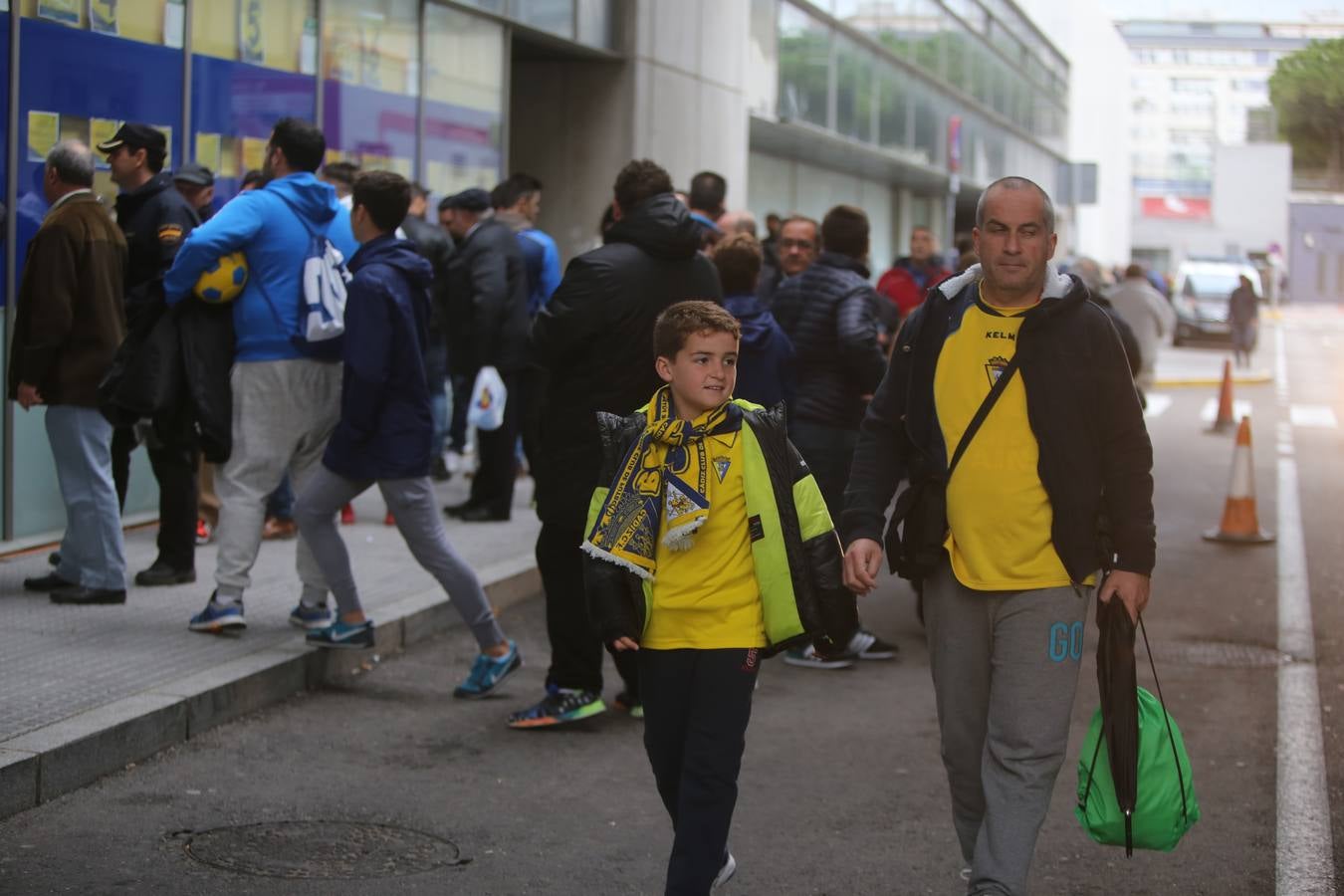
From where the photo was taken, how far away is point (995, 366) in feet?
14.2

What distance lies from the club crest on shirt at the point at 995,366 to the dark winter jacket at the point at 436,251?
7.38 m

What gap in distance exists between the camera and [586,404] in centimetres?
659

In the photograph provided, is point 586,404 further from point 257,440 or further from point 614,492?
point 614,492

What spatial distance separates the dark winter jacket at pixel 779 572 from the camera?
4398 mm

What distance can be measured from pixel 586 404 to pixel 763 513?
2265 mm

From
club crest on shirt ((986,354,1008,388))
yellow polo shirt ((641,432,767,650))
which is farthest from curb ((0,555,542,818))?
club crest on shirt ((986,354,1008,388))

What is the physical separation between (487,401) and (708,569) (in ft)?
20.0

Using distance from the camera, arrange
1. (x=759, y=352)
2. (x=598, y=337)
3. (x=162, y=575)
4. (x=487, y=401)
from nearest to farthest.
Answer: (x=598, y=337) < (x=759, y=352) < (x=162, y=575) < (x=487, y=401)

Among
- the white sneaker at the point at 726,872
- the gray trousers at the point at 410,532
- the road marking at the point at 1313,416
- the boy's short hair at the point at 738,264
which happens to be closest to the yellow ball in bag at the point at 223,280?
the gray trousers at the point at 410,532

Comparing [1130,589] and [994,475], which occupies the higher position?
[994,475]

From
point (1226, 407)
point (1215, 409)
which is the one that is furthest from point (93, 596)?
point (1215, 409)

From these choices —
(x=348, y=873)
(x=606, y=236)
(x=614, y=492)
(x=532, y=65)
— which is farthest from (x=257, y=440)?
(x=532, y=65)

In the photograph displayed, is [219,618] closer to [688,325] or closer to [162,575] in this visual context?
[162,575]

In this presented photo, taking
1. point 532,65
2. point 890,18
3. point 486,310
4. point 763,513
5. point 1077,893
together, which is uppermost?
point 890,18
